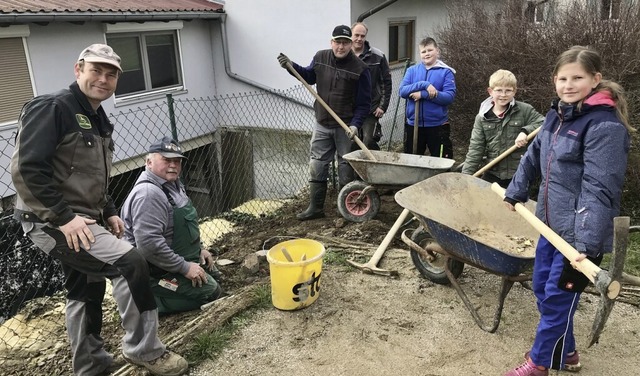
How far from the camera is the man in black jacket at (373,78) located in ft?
17.7

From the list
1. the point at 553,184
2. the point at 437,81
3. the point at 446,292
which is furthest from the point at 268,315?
the point at 437,81

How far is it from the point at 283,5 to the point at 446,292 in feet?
23.5

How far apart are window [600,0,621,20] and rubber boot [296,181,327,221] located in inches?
159

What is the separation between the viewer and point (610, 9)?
599 cm

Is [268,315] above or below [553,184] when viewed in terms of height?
below

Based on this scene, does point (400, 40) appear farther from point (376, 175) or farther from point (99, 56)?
A: point (99, 56)

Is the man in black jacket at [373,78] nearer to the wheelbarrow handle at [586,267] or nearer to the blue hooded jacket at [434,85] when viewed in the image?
the blue hooded jacket at [434,85]

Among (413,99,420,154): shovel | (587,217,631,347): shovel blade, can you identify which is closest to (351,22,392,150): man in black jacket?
(413,99,420,154): shovel

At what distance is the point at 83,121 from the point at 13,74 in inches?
229

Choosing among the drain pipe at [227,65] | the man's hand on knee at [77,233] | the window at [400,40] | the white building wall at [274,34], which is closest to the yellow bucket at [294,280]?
the man's hand on knee at [77,233]

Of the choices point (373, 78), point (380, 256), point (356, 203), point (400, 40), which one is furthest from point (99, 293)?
point (400, 40)

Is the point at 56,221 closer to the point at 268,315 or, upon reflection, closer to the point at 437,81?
the point at 268,315

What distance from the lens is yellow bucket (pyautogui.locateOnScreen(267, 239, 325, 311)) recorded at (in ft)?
10.2

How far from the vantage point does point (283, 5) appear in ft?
29.6
